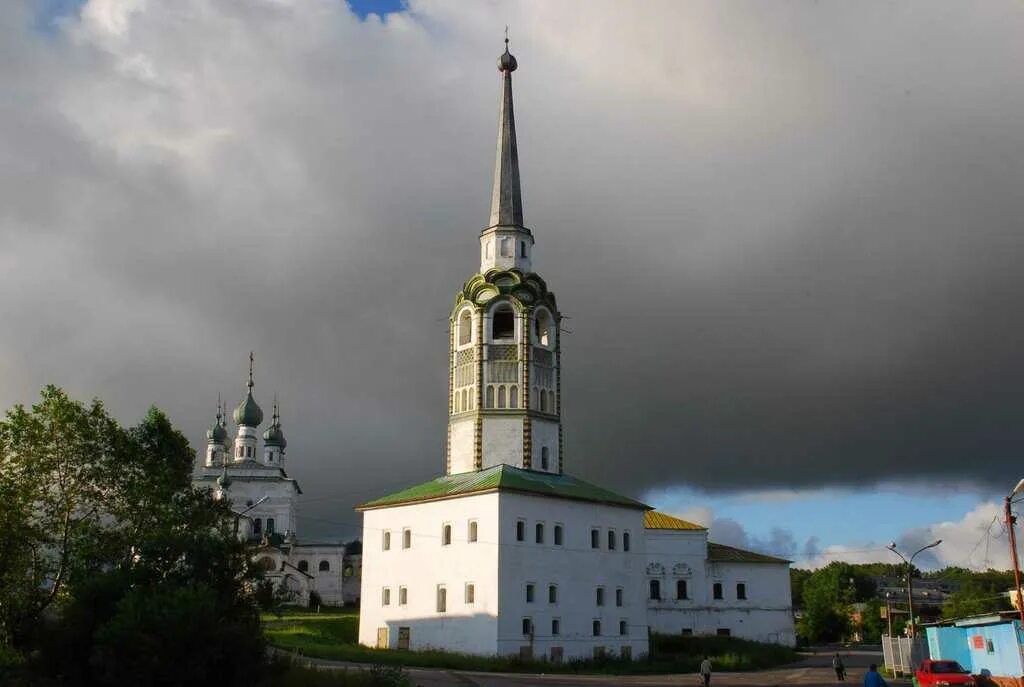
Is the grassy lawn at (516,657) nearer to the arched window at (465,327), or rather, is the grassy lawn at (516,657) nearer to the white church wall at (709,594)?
the white church wall at (709,594)

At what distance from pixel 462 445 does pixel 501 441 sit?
207cm

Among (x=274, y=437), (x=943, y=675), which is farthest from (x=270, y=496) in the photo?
(x=943, y=675)

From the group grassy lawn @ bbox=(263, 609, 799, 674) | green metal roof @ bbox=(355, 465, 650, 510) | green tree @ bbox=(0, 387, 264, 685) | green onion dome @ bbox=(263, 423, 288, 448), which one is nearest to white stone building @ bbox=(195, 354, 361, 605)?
green onion dome @ bbox=(263, 423, 288, 448)

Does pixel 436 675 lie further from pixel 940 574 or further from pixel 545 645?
pixel 940 574

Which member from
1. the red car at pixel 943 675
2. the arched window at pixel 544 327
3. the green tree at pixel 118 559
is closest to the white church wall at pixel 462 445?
the arched window at pixel 544 327

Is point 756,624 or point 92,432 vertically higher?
point 92,432

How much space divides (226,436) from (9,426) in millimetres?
69121

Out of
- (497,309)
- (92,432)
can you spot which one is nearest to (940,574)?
A: (497,309)

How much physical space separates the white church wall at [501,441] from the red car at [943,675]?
23.0 meters

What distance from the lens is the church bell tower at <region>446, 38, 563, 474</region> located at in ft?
163

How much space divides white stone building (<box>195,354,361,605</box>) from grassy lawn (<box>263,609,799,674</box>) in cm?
3090

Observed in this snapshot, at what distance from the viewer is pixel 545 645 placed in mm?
44250

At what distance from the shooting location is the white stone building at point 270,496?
92438mm

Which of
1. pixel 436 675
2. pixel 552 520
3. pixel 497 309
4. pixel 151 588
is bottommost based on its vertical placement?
pixel 436 675
